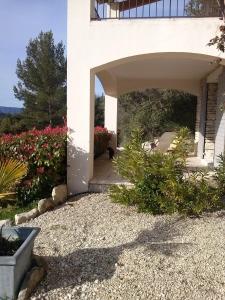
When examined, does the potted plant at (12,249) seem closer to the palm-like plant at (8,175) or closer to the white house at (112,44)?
the palm-like plant at (8,175)

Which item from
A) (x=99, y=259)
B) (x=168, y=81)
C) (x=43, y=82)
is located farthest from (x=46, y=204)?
(x=43, y=82)

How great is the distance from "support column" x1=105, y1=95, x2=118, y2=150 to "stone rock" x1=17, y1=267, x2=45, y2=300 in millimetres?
10381

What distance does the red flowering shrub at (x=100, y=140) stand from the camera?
12230mm

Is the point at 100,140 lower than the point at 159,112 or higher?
lower

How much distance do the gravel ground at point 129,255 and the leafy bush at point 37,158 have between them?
2.83ft

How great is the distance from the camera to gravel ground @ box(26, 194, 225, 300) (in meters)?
4.15

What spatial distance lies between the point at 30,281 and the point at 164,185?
3227 millimetres

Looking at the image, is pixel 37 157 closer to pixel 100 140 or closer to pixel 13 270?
pixel 13 270

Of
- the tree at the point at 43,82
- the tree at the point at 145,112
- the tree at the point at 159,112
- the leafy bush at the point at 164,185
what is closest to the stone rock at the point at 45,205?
the leafy bush at the point at 164,185

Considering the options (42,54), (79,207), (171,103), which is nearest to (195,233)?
(79,207)

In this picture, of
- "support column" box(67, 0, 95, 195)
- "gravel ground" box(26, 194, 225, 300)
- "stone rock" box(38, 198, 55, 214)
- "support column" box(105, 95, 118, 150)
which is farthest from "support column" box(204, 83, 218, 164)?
"stone rock" box(38, 198, 55, 214)

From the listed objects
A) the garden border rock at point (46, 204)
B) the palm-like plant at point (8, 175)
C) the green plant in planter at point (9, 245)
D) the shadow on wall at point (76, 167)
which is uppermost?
the palm-like plant at point (8, 175)

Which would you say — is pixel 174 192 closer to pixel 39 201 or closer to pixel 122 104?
pixel 39 201

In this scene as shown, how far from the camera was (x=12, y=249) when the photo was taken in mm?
4344
